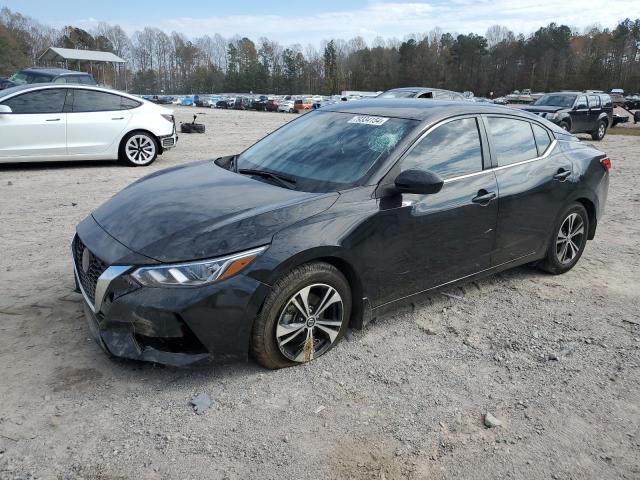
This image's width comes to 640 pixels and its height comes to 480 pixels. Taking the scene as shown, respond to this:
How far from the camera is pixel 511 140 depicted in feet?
14.6

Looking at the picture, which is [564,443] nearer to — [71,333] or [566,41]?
[71,333]

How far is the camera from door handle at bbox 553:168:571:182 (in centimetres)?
464

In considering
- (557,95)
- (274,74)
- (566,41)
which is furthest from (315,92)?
(557,95)

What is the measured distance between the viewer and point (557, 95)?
19344 mm

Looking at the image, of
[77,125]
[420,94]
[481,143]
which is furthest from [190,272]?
[420,94]

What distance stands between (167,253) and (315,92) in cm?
12425

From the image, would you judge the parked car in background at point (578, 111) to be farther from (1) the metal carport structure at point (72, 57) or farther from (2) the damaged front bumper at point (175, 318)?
(1) the metal carport structure at point (72, 57)

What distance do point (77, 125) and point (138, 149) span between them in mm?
1179

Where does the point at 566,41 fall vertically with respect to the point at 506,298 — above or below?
above

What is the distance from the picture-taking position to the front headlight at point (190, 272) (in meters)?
2.89

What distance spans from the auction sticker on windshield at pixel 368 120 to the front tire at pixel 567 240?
198 centimetres

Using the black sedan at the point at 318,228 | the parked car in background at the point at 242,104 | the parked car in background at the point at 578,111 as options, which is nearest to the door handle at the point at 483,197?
the black sedan at the point at 318,228

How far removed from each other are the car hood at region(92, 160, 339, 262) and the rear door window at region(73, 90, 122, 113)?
6793mm

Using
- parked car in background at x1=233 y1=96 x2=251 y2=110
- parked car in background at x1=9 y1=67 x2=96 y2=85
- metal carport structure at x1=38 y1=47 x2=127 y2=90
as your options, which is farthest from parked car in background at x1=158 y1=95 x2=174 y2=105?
parked car in background at x1=9 y1=67 x2=96 y2=85
